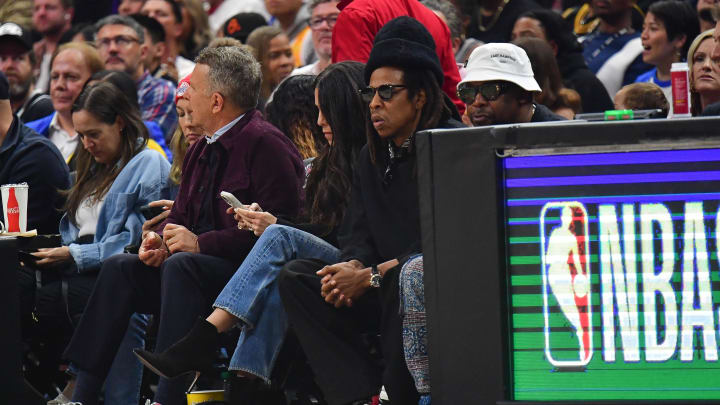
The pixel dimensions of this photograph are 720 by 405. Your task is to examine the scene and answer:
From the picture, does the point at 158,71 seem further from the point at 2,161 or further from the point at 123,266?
the point at 123,266

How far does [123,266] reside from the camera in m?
6.71

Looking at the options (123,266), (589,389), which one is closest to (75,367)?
(123,266)

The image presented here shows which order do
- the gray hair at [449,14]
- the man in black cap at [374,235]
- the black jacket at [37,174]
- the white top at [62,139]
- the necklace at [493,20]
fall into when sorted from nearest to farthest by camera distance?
1. the man in black cap at [374,235]
2. the black jacket at [37,174]
3. the gray hair at [449,14]
4. the white top at [62,139]
5. the necklace at [493,20]

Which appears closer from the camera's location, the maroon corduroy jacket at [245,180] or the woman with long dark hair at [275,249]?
the woman with long dark hair at [275,249]

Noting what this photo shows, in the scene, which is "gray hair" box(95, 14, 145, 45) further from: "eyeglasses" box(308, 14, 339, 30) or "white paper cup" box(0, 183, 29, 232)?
"white paper cup" box(0, 183, 29, 232)

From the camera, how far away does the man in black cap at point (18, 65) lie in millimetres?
10792

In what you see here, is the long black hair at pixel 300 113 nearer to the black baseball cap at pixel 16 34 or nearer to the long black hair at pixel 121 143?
the long black hair at pixel 121 143

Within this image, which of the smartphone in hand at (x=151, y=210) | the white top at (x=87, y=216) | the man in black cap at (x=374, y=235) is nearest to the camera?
the man in black cap at (x=374, y=235)

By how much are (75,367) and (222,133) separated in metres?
1.54

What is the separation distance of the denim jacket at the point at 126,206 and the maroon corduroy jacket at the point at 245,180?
800 millimetres

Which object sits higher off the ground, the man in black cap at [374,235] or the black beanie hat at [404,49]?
the black beanie hat at [404,49]

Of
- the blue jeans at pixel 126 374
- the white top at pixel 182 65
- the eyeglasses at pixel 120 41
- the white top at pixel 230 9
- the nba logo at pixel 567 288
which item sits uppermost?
the white top at pixel 230 9

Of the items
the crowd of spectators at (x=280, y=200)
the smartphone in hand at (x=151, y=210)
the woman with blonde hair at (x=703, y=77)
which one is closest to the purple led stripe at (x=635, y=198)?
the crowd of spectators at (x=280, y=200)

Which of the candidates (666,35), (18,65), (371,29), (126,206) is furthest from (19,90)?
(666,35)
